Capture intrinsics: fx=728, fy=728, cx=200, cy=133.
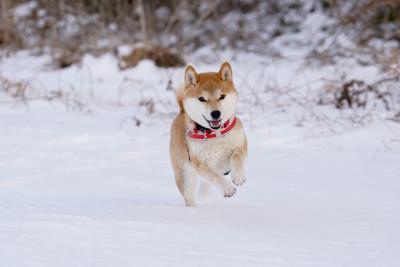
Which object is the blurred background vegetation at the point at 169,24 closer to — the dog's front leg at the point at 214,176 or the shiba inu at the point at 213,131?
the shiba inu at the point at 213,131

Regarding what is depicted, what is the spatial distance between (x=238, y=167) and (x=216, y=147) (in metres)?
0.24

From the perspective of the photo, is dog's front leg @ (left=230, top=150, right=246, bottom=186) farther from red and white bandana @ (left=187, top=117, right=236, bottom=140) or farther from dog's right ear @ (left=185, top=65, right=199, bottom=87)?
dog's right ear @ (left=185, top=65, right=199, bottom=87)

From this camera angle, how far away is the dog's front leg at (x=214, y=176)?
474 cm

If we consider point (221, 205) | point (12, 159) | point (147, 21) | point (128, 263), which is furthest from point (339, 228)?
point (147, 21)

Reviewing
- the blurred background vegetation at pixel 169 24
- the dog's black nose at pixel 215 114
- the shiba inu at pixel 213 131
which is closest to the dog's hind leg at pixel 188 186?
the shiba inu at pixel 213 131

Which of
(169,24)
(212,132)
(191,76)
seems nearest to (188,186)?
(212,132)

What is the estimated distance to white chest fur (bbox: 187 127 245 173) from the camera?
4.99 m

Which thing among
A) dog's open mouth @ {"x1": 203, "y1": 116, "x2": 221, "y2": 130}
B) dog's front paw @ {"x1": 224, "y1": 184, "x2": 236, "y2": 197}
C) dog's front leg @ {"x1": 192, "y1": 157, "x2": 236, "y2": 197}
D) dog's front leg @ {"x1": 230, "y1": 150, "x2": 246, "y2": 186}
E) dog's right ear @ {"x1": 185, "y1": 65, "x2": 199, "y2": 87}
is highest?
dog's right ear @ {"x1": 185, "y1": 65, "x2": 199, "y2": 87}

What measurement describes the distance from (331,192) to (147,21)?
36.2 feet

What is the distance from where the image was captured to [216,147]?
16.4ft

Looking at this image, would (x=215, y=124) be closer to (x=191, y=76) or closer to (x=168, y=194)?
(x=191, y=76)

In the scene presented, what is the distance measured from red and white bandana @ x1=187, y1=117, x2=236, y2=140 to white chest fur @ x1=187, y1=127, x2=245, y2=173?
22 millimetres

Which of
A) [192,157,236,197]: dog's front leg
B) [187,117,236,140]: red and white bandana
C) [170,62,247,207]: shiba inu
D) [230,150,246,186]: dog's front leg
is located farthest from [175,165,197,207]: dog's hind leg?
[230,150,246,186]: dog's front leg

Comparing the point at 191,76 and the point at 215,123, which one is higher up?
the point at 191,76
